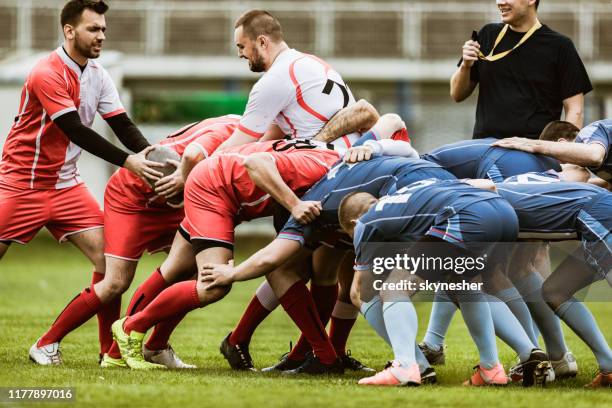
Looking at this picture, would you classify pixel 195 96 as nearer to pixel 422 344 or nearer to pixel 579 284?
pixel 422 344

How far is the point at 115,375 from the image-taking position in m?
6.60

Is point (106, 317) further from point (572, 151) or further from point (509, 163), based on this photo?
point (572, 151)

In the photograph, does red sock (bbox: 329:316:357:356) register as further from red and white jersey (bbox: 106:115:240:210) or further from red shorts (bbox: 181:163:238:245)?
red and white jersey (bbox: 106:115:240:210)

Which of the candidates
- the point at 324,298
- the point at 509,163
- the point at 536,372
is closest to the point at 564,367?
the point at 536,372

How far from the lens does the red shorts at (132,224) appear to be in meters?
7.67

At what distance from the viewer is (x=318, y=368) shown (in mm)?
7047

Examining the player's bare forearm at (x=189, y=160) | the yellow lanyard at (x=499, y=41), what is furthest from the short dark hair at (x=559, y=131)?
the player's bare forearm at (x=189, y=160)

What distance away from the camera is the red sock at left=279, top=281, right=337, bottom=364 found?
7.00 metres

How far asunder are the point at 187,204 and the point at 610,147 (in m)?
2.58

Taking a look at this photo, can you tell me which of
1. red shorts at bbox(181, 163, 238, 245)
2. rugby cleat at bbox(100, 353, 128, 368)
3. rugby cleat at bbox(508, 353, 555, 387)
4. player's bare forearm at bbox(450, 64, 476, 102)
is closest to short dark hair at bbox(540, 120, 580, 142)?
player's bare forearm at bbox(450, 64, 476, 102)

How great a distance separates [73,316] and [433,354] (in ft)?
7.97

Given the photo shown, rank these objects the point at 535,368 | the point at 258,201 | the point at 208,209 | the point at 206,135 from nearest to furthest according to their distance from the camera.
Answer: the point at 535,368, the point at 208,209, the point at 258,201, the point at 206,135

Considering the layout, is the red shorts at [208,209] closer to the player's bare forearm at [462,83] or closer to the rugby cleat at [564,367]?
the player's bare forearm at [462,83]

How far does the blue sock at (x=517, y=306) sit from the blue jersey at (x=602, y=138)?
894 millimetres
